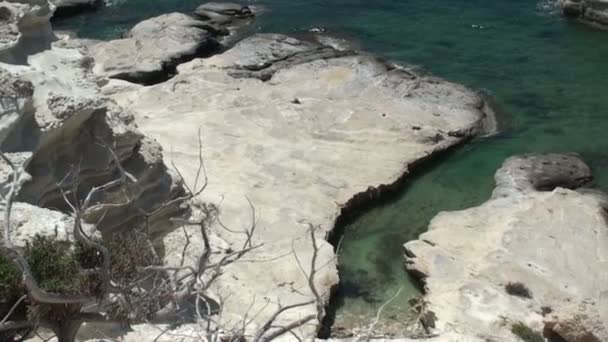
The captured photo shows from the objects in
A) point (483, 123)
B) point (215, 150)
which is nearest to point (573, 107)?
point (483, 123)

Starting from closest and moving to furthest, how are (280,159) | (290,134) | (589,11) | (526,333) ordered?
1. (526,333)
2. (280,159)
3. (290,134)
4. (589,11)

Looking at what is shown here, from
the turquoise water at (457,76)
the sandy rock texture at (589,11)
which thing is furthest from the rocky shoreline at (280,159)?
the sandy rock texture at (589,11)

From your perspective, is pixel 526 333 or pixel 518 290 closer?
pixel 526 333

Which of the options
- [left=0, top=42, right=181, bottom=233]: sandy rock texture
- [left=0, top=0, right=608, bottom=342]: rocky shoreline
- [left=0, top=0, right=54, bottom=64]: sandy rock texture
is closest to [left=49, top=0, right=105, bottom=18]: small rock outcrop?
[left=0, top=0, right=608, bottom=342]: rocky shoreline

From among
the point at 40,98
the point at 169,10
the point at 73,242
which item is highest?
the point at 40,98

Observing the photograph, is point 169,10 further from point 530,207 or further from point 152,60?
point 530,207

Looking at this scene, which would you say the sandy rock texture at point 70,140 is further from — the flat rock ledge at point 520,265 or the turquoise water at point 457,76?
the flat rock ledge at point 520,265

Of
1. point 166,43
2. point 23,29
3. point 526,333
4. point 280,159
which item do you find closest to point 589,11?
point 166,43

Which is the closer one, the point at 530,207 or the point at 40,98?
the point at 40,98

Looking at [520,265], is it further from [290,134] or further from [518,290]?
[290,134]
